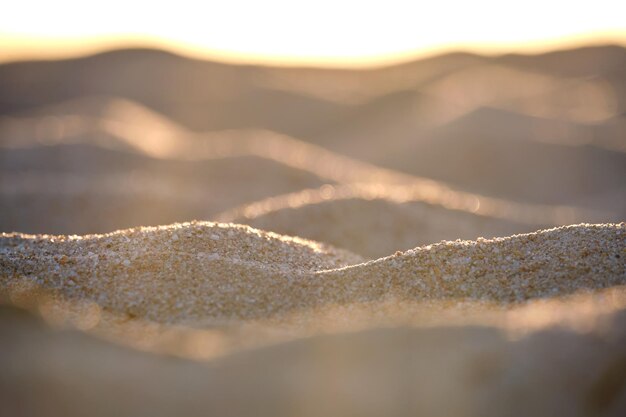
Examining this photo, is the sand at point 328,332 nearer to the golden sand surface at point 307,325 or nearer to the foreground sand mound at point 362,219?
the golden sand surface at point 307,325

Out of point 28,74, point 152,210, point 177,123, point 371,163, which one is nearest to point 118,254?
point 152,210

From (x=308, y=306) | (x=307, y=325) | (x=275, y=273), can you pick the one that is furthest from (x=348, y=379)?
(x=275, y=273)

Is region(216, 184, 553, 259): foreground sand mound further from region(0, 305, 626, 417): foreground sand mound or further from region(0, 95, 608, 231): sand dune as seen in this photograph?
region(0, 305, 626, 417): foreground sand mound

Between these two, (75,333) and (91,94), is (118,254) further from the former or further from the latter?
(91,94)

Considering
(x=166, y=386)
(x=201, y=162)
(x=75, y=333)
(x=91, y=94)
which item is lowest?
(x=166, y=386)

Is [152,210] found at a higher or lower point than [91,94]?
lower

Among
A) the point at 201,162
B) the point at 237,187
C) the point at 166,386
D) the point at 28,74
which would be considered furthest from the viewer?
the point at 28,74

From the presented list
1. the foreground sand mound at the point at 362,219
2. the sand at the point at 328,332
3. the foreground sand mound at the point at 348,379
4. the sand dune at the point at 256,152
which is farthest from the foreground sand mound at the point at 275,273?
the sand dune at the point at 256,152
